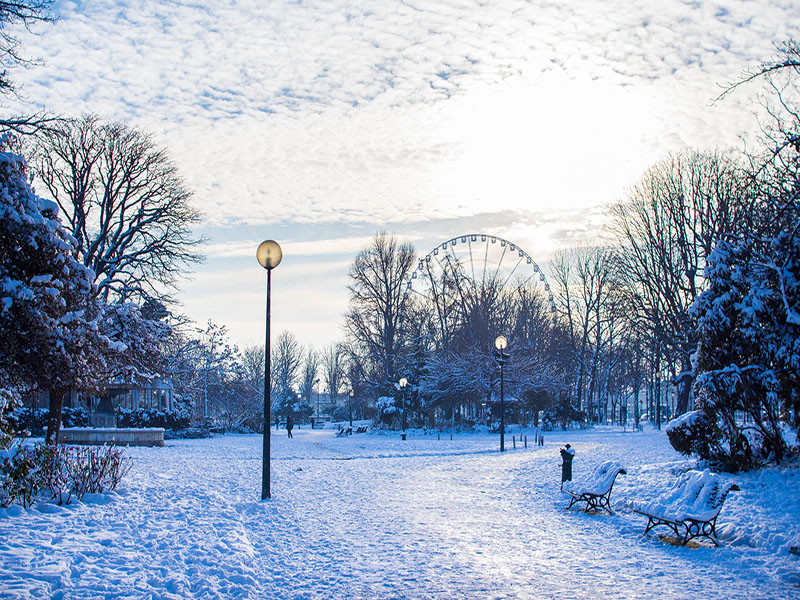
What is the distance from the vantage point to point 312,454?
2275 cm

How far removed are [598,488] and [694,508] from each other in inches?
95.1

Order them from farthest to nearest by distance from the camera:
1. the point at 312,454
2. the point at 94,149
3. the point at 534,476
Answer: the point at 94,149 → the point at 312,454 → the point at 534,476

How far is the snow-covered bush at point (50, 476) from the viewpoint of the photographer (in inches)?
332

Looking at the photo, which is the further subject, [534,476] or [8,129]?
[534,476]

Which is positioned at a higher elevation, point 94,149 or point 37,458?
point 94,149

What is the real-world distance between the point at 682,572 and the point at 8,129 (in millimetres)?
11232

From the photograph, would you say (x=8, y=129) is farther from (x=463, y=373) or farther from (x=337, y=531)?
(x=463, y=373)

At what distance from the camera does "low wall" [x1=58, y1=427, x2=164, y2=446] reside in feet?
77.2

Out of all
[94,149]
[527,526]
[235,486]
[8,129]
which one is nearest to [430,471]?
[235,486]

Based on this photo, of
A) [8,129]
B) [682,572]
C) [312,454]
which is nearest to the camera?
[682,572]

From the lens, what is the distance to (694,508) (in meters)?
7.77

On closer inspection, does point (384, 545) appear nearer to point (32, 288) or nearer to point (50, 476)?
point (50, 476)

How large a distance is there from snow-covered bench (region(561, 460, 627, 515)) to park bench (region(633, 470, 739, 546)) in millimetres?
1486

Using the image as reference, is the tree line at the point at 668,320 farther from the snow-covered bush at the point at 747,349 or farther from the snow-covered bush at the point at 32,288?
the snow-covered bush at the point at 32,288
